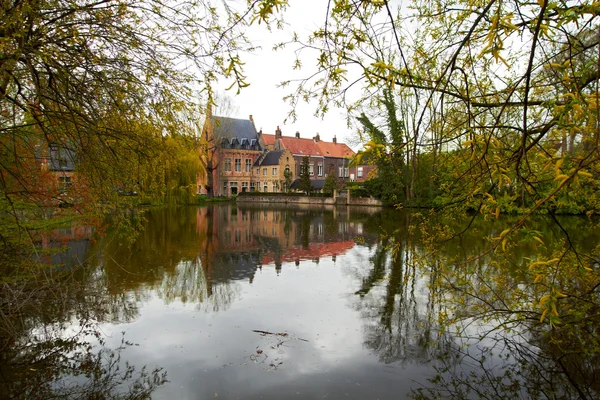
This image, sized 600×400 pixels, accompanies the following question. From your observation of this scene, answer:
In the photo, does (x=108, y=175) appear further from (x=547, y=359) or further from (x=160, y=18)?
(x=547, y=359)

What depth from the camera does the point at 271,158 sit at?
5569cm

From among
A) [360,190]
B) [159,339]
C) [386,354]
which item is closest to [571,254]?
[386,354]

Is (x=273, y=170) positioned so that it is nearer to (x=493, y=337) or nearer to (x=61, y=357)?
(x=493, y=337)

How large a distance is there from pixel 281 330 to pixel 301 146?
54.2m

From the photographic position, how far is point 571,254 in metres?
5.08

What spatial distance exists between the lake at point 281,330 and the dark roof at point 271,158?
144 ft

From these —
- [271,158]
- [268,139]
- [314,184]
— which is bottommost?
[314,184]

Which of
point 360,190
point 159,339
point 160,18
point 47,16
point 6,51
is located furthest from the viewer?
point 360,190

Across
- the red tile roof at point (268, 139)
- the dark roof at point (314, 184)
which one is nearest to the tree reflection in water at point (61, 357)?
the dark roof at point (314, 184)

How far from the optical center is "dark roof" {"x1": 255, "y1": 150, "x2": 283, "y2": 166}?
54.8 meters

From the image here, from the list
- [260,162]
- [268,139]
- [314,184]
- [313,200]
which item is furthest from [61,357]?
[268,139]

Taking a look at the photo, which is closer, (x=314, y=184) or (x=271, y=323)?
(x=271, y=323)

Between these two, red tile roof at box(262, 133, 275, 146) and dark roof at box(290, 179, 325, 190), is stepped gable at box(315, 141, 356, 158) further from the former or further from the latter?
dark roof at box(290, 179, 325, 190)

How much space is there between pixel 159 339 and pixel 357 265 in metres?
6.48
